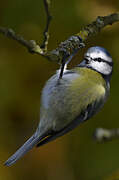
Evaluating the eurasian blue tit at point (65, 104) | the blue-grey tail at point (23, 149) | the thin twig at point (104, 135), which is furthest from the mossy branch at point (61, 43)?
the blue-grey tail at point (23, 149)

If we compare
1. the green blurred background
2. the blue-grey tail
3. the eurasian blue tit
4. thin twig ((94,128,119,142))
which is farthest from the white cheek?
thin twig ((94,128,119,142))

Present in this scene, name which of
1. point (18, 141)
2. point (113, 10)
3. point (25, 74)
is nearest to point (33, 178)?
point (18, 141)

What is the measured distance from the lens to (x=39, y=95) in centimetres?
319

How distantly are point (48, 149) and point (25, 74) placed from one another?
2.13 feet

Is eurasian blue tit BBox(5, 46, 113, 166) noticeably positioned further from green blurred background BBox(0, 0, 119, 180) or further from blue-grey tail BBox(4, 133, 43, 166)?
green blurred background BBox(0, 0, 119, 180)

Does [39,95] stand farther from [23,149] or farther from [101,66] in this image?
[23,149]

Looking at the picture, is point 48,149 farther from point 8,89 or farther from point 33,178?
point 8,89

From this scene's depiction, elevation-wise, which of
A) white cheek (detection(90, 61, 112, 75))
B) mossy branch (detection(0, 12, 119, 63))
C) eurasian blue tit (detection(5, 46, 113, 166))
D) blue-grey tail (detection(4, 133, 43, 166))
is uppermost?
mossy branch (detection(0, 12, 119, 63))

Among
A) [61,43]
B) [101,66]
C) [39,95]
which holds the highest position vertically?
[61,43]

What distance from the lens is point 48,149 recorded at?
327cm

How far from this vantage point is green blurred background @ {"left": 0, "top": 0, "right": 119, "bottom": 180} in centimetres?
308

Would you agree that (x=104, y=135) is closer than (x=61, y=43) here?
Yes

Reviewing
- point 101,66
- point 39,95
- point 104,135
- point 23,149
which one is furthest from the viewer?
point 39,95

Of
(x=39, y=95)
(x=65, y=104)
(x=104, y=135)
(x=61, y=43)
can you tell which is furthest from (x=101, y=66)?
(x=104, y=135)
